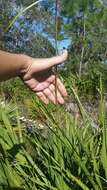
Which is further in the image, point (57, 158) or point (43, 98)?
point (57, 158)

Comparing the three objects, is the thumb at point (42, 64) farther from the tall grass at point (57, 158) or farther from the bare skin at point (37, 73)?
the tall grass at point (57, 158)

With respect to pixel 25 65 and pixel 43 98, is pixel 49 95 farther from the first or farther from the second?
pixel 25 65

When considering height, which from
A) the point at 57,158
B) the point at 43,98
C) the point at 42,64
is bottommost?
the point at 57,158

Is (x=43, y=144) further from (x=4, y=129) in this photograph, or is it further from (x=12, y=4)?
(x=12, y=4)

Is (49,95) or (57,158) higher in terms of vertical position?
(49,95)

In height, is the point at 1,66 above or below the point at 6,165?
above

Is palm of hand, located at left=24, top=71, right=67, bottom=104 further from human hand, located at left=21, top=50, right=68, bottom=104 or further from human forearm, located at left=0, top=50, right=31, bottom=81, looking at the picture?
human forearm, located at left=0, top=50, right=31, bottom=81

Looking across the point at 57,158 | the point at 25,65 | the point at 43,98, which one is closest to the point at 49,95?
the point at 43,98

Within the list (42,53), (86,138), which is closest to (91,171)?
(86,138)
